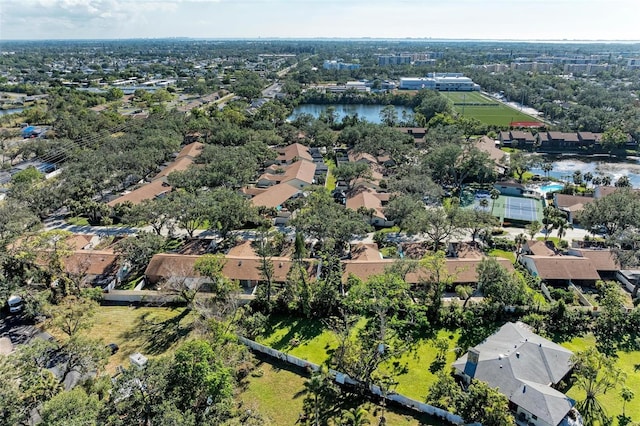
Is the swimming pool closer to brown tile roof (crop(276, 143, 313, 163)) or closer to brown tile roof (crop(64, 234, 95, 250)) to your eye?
brown tile roof (crop(276, 143, 313, 163))

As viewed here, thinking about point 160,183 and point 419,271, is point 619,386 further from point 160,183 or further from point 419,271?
point 160,183

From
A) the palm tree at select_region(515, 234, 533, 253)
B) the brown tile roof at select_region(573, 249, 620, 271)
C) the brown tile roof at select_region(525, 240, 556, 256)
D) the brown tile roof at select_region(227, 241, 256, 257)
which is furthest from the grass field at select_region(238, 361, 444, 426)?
the brown tile roof at select_region(573, 249, 620, 271)

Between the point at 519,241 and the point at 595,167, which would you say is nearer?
the point at 519,241

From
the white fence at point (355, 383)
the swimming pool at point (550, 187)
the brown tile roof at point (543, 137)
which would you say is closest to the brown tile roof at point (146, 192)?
the white fence at point (355, 383)

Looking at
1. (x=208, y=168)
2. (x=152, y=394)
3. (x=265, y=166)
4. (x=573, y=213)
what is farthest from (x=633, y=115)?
(x=152, y=394)

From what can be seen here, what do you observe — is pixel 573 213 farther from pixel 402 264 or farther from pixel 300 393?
pixel 300 393

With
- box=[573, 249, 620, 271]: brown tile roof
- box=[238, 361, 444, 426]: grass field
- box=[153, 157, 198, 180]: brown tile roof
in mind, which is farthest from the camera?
box=[153, 157, 198, 180]: brown tile roof

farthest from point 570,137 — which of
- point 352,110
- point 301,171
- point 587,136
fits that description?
point 352,110
